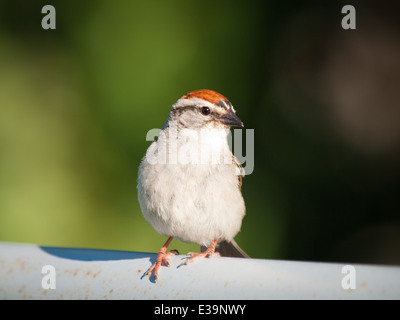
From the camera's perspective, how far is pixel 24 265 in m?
1.95

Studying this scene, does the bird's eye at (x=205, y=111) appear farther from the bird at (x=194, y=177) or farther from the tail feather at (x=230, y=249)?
the tail feather at (x=230, y=249)

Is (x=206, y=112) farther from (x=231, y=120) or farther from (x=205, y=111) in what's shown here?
(x=231, y=120)

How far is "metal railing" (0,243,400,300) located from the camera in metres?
1.69

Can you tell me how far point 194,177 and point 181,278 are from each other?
2.90ft

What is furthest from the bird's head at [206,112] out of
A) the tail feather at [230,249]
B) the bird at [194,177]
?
the tail feather at [230,249]

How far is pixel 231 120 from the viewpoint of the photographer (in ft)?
9.12

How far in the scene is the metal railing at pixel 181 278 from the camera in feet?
5.56

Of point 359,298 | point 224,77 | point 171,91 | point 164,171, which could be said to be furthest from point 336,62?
point 359,298

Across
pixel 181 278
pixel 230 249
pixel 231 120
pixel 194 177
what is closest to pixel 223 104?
pixel 231 120

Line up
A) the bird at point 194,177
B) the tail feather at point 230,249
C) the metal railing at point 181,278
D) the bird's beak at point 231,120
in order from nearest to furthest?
the metal railing at point 181,278 → the bird at point 194,177 → the bird's beak at point 231,120 → the tail feather at point 230,249

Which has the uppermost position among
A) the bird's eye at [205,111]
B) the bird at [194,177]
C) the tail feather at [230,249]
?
the bird's eye at [205,111]

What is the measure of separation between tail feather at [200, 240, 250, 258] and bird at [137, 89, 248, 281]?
22 centimetres

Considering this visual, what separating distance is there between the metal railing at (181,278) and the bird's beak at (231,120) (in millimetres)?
964

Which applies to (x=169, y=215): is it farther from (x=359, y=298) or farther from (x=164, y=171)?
(x=359, y=298)
